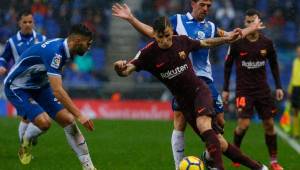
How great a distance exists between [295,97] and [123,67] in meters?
10.0

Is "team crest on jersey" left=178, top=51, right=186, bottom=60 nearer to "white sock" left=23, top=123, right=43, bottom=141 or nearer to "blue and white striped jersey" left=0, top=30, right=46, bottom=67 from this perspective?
"white sock" left=23, top=123, right=43, bottom=141

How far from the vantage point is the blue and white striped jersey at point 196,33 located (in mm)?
10383

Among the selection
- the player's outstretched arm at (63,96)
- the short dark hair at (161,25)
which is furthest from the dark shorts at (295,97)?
the player's outstretched arm at (63,96)

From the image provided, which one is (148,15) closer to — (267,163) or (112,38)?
(112,38)

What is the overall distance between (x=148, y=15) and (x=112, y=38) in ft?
4.91

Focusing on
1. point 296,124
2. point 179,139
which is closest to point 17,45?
point 179,139

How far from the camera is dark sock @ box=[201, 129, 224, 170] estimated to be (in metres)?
9.12

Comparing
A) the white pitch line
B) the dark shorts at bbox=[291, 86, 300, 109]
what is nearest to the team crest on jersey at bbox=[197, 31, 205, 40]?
the white pitch line

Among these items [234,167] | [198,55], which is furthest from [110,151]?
[198,55]

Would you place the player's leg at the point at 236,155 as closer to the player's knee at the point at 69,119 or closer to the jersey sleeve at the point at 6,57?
the player's knee at the point at 69,119

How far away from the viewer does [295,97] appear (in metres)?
18.4

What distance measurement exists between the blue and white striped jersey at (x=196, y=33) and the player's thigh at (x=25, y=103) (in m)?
2.25

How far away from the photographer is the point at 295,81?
19062mm

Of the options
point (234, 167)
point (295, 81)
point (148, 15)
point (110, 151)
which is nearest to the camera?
point (234, 167)
